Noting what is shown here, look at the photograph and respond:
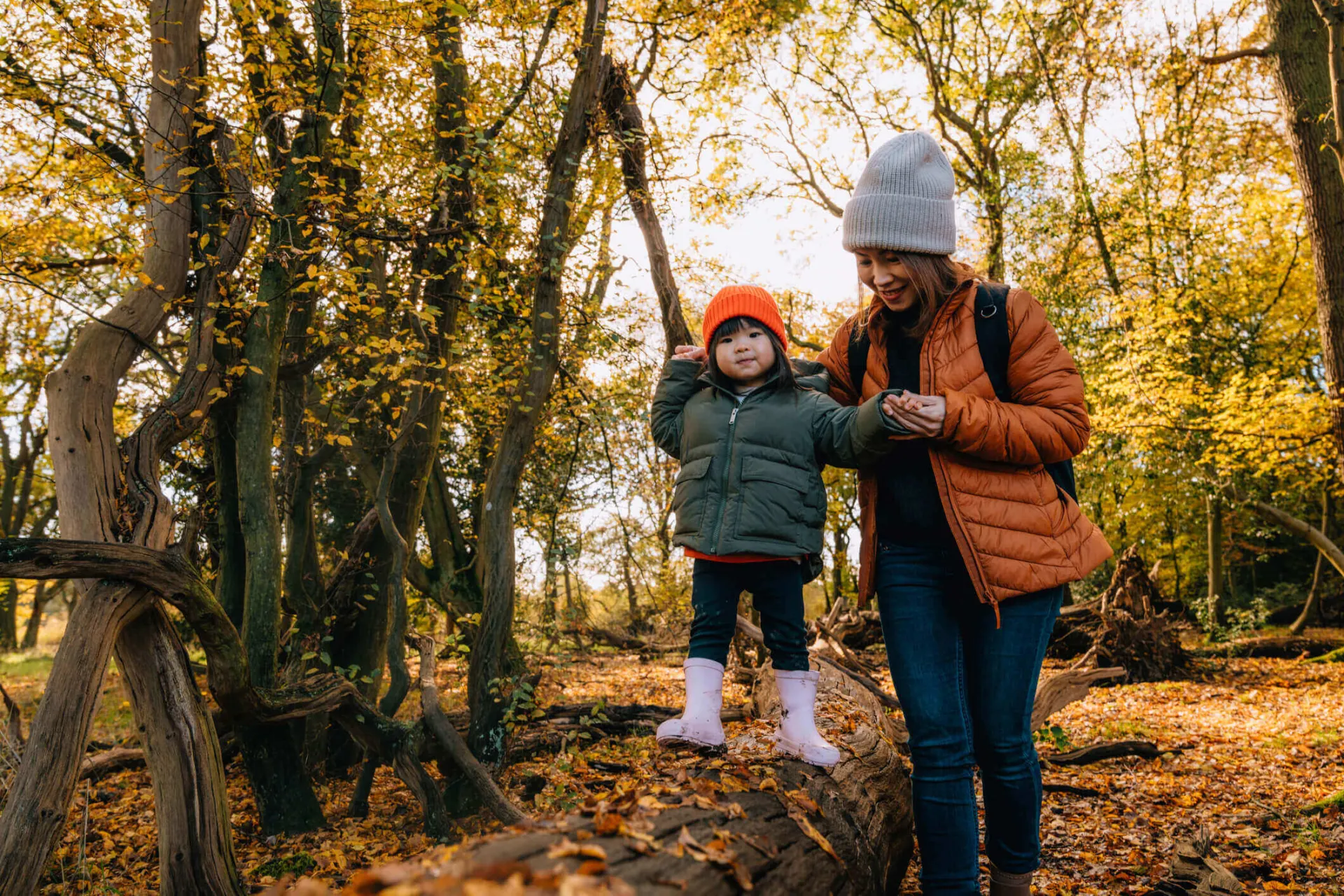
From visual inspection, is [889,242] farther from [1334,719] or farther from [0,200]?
[1334,719]

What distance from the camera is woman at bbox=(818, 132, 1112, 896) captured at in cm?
222

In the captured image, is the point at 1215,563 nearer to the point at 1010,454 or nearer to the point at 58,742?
the point at 1010,454

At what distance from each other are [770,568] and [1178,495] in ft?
51.6

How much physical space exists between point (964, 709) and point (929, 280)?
4.21 feet

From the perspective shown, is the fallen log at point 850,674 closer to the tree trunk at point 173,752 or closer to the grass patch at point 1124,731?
the grass patch at point 1124,731

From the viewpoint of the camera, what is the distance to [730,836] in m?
1.89

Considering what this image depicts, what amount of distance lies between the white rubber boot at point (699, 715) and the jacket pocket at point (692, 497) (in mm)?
486

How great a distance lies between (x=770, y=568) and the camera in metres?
2.93

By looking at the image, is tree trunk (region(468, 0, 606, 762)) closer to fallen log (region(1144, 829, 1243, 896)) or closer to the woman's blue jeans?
the woman's blue jeans

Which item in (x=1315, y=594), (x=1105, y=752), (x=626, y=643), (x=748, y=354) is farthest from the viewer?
(x=1315, y=594)

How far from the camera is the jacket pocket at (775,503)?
9.13 feet

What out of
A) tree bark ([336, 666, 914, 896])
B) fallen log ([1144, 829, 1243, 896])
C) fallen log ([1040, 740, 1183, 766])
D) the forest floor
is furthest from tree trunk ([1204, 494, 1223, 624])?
tree bark ([336, 666, 914, 896])

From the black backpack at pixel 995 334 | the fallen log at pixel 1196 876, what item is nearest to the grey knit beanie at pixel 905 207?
the black backpack at pixel 995 334

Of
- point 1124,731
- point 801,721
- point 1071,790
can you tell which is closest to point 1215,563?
point 1124,731
